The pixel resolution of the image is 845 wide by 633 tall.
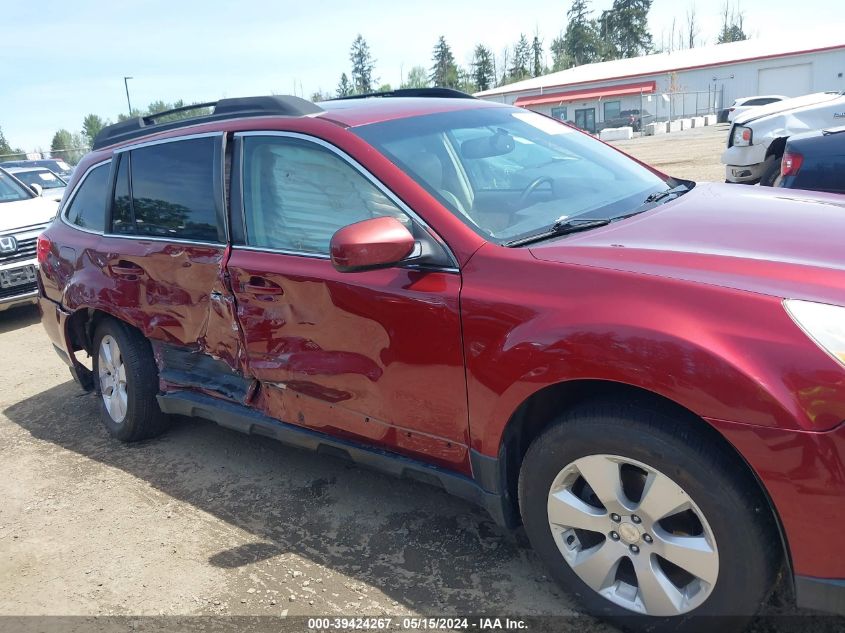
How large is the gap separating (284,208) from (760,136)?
7567 mm

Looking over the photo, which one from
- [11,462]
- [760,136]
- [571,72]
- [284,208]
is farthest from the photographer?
[571,72]

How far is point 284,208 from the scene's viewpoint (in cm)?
322

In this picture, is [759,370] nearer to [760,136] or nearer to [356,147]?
[356,147]

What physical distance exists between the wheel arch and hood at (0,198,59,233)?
710cm

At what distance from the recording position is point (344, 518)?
333 centimetres

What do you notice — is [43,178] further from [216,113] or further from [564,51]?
[564,51]

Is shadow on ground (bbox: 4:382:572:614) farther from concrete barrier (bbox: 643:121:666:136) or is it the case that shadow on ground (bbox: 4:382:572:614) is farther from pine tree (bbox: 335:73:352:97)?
pine tree (bbox: 335:73:352:97)

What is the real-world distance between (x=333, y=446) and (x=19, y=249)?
613cm

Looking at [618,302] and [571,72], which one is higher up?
[571,72]

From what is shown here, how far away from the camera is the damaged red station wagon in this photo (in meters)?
1.95

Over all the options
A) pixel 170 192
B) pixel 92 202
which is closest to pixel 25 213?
pixel 92 202

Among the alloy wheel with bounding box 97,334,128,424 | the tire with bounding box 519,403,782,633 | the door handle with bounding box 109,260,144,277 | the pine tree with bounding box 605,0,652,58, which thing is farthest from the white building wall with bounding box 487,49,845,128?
the tire with bounding box 519,403,782,633

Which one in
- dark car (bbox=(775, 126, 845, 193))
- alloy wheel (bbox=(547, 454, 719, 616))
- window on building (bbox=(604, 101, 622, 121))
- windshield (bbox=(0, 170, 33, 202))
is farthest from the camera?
window on building (bbox=(604, 101, 622, 121))

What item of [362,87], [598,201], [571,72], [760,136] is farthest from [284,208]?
[362,87]
